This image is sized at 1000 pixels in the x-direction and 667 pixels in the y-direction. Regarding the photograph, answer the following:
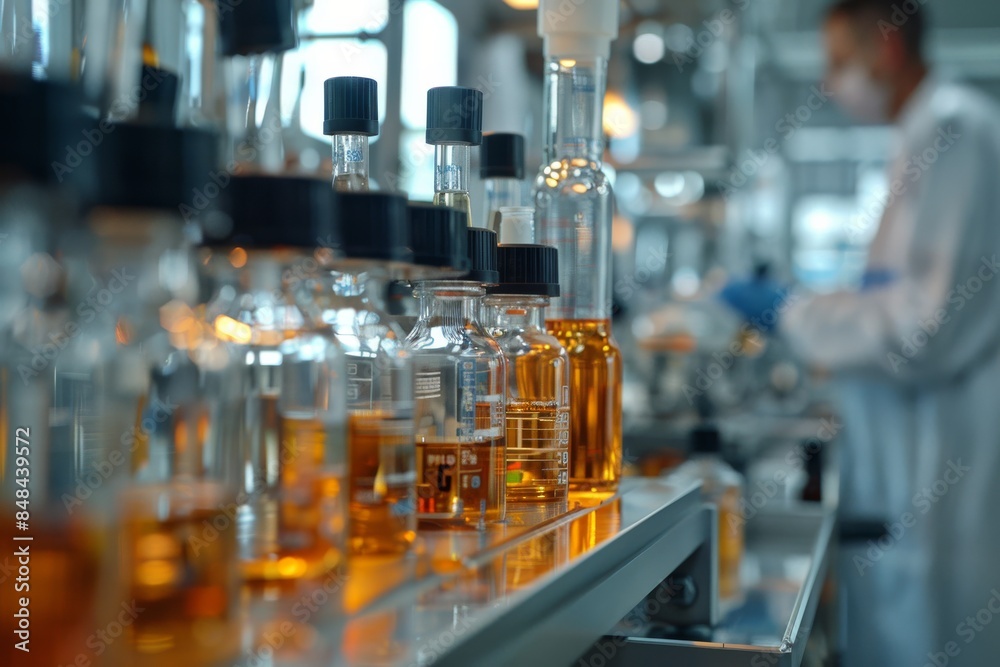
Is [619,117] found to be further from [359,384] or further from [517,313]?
[359,384]

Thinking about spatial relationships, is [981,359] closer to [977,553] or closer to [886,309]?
[886,309]

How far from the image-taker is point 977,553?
2.14m

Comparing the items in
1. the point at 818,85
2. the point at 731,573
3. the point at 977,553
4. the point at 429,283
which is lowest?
the point at 977,553

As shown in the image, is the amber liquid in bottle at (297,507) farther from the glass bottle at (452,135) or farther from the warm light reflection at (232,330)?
the glass bottle at (452,135)

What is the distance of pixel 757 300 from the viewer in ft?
8.85

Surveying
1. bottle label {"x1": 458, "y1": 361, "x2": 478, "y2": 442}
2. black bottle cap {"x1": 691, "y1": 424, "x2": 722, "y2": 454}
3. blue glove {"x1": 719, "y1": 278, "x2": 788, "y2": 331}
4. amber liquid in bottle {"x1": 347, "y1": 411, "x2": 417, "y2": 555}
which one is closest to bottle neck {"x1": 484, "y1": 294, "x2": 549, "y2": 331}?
bottle label {"x1": 458, "y1": 361, "x2": 478, "y2": 442}

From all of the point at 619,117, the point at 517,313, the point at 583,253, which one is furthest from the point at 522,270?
the point at 619,117

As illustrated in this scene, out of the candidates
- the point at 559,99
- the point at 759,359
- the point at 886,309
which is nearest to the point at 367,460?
the point at 559,99

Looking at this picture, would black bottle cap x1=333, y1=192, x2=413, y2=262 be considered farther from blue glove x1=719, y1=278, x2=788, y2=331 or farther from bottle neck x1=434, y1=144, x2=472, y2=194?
blue glove x1=719, y1=278, x2=788, y2=331

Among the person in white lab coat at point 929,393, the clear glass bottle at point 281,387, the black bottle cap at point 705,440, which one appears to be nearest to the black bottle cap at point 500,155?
the clear glass bottle at point 281,387

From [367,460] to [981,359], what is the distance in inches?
77.3

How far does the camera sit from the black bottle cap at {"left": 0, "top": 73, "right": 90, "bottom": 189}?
1.16 ft

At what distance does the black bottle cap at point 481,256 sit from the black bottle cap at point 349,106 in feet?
0.34

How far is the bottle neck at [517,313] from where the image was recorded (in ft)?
2.49
